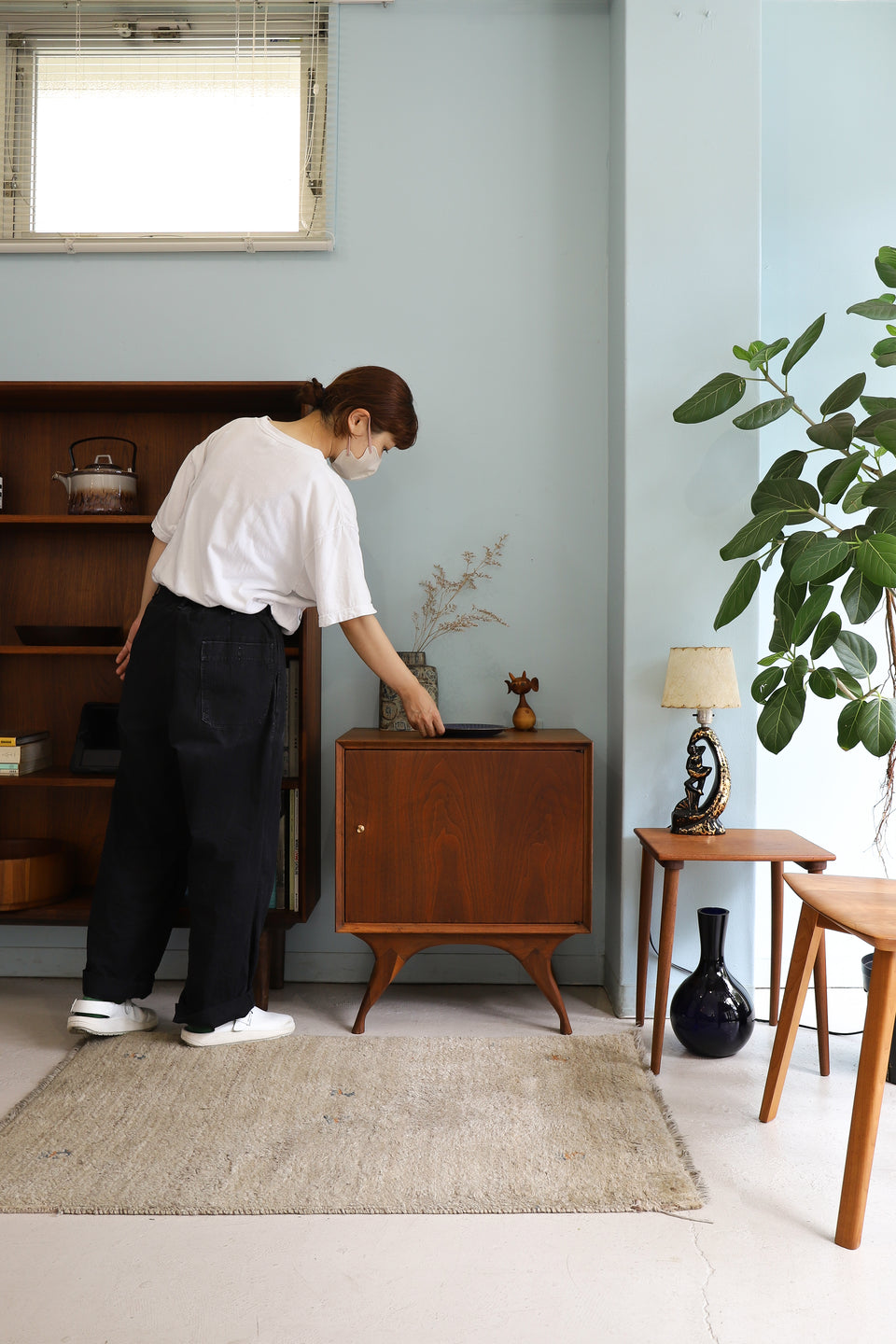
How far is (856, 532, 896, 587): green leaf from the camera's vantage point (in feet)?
6.18

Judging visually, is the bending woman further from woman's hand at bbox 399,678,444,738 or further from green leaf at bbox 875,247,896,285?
green leaf at bbox 875,247,896,285

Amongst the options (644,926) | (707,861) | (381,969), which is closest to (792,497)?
(707,861)

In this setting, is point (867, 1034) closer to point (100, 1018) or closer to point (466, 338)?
point (100, 1018)

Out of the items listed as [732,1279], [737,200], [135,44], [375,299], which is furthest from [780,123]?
[732,1279]

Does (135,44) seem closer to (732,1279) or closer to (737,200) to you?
(737,200)

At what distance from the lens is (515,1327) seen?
4.28ft

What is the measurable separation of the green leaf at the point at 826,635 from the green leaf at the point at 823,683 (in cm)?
4

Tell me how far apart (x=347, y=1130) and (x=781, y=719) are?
1.29 meters

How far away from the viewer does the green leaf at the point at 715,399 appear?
2.33 metres

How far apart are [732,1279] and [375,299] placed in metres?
2.54

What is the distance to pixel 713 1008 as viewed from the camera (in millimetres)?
2205

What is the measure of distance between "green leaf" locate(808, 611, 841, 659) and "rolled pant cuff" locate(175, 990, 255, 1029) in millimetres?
1563

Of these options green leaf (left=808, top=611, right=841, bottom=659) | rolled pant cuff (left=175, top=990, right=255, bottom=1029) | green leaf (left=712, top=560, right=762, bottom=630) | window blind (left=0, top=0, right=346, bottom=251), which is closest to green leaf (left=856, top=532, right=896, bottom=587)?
green leaf (left=808, top=611, right=841, bottom=659)

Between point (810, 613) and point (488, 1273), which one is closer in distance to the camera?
point (488, 1273)
